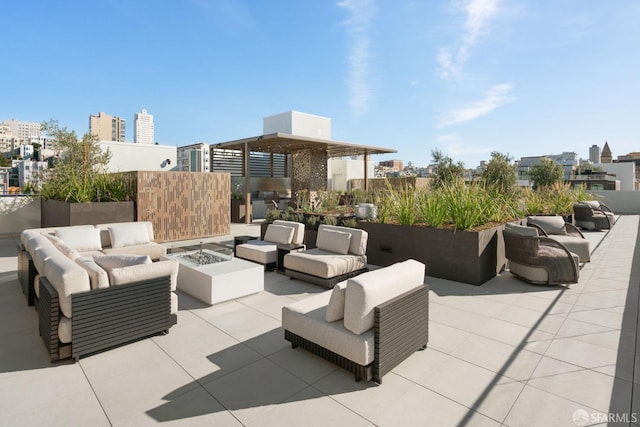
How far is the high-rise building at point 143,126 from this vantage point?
6885 centimetres

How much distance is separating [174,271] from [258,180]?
13.8 meters

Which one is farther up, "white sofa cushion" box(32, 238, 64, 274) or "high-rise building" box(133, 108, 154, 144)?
"high-rise building" box(133, 108, 154, 144)

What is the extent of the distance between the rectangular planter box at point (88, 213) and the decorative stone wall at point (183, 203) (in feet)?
1.15

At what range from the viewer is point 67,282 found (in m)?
2.42

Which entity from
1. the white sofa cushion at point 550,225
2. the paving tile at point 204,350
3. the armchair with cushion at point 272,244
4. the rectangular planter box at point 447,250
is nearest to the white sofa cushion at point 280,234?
the armchair with cushion at point 272,244

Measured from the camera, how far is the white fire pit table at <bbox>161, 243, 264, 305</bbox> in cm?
376

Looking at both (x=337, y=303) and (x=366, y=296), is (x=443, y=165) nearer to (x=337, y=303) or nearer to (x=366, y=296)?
(x=337, y=303)

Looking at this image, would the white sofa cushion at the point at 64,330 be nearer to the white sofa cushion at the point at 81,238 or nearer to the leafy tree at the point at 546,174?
the white sofa cushion at the point at 81,238

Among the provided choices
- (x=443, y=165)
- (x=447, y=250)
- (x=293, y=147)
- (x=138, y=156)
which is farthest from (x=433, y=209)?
(x=138, y=156)

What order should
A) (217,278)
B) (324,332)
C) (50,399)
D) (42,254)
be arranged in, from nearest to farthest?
(50,399), (324,332), (42,254), (217,278)

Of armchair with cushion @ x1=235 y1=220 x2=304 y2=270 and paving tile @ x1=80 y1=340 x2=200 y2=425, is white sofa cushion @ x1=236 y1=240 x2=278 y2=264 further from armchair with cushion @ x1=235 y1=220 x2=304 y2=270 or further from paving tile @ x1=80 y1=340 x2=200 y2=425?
paving tile @ x1=80 y1=340 x2=200 y2=425

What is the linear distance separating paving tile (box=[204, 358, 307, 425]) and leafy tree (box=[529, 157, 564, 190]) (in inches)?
722

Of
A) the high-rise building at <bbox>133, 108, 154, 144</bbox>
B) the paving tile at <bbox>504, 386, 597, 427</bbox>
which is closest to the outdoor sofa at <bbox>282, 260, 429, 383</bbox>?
the paving tile at <bbox>504, 386, 597, 427</bbox>

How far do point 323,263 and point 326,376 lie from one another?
6.72ft
